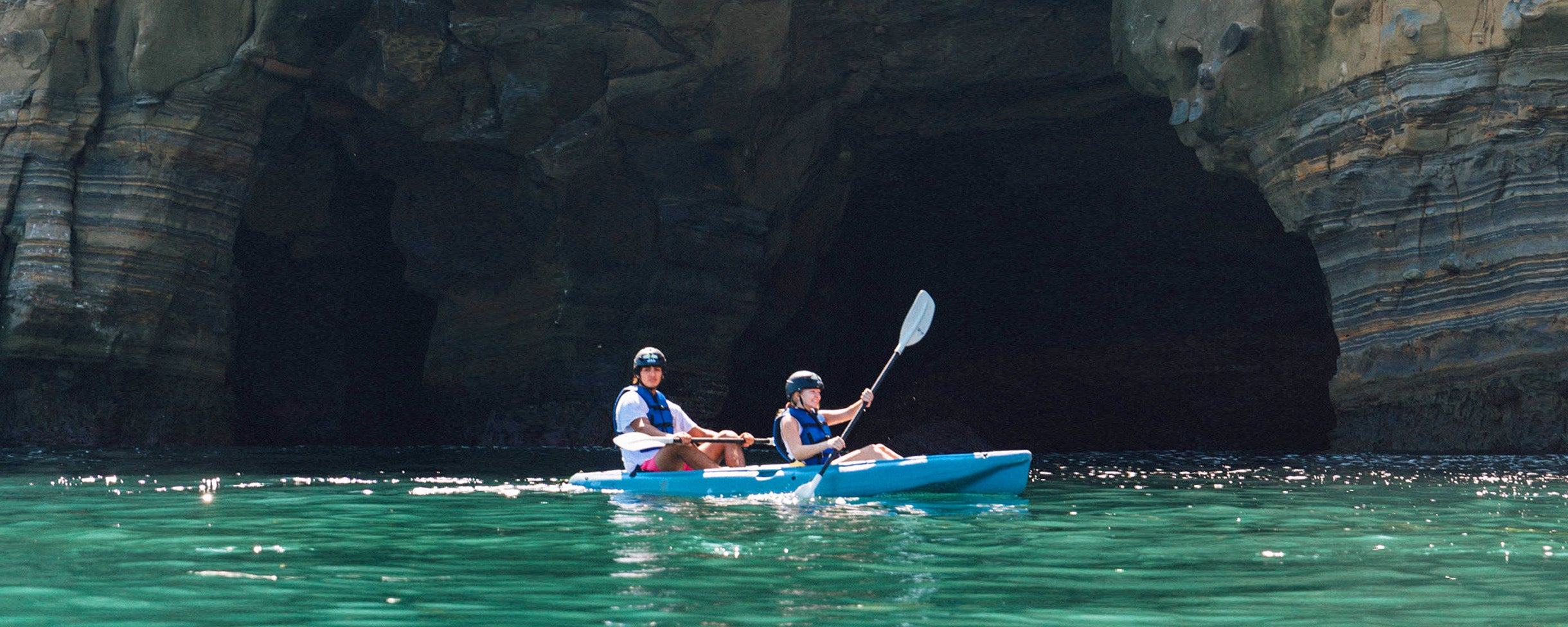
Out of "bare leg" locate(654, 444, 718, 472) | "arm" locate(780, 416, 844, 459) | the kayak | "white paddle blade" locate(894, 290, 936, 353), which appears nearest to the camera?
the kayak

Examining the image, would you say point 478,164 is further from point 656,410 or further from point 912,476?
point 912,476

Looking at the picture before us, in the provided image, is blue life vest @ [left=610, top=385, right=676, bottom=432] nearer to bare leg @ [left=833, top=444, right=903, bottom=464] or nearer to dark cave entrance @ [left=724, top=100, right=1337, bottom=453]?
bare leg @ [left=833, top=444, right=903, bottom=464]

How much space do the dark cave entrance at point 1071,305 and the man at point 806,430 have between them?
456 inches

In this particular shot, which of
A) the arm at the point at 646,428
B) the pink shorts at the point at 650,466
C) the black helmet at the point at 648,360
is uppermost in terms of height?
the black helmet at the point at 648,360

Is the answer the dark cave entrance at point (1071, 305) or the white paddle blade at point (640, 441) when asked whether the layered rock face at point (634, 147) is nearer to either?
the dark cave entrance at point (1071, 305)

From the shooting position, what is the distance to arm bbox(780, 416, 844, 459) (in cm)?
976

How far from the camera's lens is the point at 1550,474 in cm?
1019

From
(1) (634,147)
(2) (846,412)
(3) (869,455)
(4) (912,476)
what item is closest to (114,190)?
(1) (634,147)

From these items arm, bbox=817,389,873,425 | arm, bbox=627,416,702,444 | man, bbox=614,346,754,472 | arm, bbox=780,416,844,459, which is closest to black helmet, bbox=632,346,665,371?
man, bbox=614,346,754,472

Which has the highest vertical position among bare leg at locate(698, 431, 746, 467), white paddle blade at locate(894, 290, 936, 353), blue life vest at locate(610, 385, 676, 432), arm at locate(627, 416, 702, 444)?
white paddle blade at locate(894, 290, 936, 353)

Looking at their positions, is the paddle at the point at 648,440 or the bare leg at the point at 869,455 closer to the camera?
the bare leg at the point at 869,455

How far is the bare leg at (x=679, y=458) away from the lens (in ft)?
34.5

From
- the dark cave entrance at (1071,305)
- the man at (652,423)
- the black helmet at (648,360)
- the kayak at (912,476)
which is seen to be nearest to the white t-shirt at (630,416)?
the man at (652,423)

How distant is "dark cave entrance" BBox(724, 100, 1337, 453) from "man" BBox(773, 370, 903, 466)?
38.0ft
